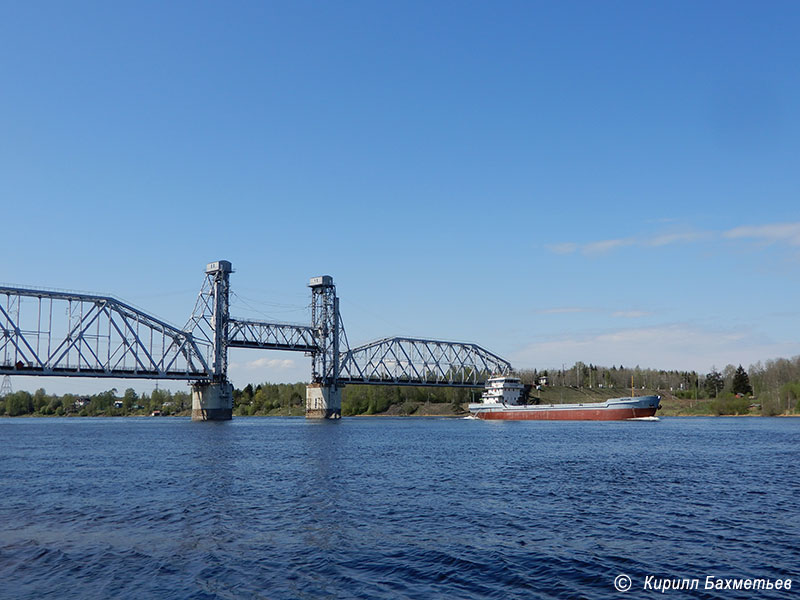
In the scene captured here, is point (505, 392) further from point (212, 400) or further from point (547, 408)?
point (212, 400)

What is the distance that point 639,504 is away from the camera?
32.5 m

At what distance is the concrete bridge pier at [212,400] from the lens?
156m

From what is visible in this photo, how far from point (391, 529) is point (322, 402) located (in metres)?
154

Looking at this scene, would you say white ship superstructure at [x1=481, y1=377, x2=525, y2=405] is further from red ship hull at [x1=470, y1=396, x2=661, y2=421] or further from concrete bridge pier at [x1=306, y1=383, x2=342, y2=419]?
concrete bridge pier at [x1=306, y1=383, x2=342, y2=419]

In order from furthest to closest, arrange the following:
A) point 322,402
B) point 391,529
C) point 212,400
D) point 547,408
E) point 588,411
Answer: point 322,402 → point 547,408 → point 212,400 → point 588,411 → point 391,529

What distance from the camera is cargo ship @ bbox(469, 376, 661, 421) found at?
475 feet

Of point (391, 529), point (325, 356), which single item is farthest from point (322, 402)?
point (391, 529)

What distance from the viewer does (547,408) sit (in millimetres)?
157750

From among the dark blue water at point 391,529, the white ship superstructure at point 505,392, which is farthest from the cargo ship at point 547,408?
the dark blue water at point 391,529

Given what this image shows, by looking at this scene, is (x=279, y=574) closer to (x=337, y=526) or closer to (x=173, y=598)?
(x=173, y=598)

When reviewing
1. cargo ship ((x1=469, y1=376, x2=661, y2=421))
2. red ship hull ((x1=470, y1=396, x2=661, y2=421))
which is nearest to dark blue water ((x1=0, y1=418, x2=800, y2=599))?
red ship hull ((x1=470, y1=396, x2=661, y2=421))

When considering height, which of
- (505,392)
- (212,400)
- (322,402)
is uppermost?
(212,400)

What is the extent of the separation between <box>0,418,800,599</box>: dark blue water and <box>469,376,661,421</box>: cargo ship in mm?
96305

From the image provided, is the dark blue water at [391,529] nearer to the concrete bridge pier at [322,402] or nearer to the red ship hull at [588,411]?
the red ship hull at [588,411]
